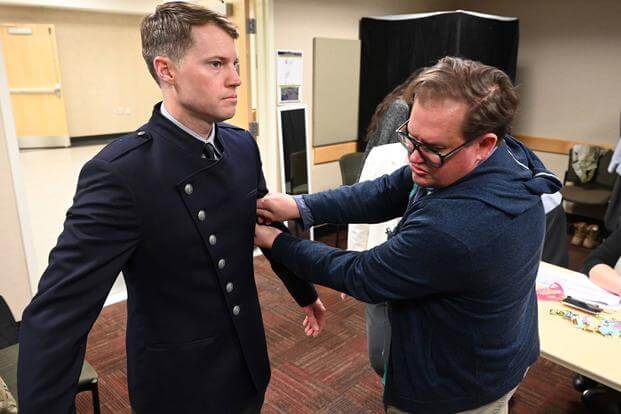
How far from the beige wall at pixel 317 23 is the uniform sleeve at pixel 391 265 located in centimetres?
297

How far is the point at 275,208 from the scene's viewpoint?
1.24m

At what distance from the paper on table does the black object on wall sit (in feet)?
8.54

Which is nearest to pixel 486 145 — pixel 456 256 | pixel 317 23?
pixel 456 256

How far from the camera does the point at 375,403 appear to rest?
2.27 metres

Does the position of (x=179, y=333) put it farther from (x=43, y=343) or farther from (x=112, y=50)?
(x=112, y=50)

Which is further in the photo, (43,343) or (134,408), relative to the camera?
(134,408)

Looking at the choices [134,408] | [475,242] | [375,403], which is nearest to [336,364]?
[375,403]

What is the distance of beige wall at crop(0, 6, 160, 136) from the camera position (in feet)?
26.8

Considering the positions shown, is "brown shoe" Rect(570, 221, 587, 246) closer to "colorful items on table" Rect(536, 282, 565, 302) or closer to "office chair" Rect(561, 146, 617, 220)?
"office chair" Rect(561, 146, 617, 220)

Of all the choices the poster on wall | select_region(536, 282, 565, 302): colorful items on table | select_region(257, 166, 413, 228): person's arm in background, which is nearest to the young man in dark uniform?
select_region(257, 166, 413, 228): person's arm in background

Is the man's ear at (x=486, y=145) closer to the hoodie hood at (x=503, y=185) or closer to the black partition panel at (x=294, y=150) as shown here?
the hoodie hood at (x=503, y=185)

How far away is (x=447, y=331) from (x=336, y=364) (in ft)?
5.45

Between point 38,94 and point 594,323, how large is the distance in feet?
29.8

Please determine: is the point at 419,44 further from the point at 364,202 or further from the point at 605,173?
the point at 364,202
